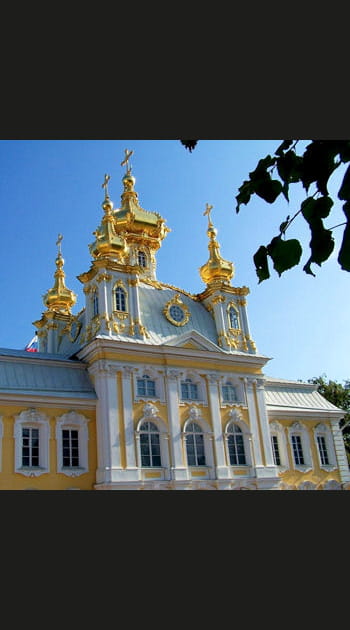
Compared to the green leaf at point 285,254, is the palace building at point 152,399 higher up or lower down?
higher up

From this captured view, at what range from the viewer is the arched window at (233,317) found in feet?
101

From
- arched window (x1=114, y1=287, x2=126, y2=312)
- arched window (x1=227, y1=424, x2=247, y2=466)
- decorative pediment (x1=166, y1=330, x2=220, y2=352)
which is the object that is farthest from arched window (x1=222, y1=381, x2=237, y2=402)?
arched window (x1=114, y1=287, x2=126, y2=312)

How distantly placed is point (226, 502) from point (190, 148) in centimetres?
279

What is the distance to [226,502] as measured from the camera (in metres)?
1.95

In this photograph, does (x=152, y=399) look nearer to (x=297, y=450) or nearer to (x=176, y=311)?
(x=176, y=311)

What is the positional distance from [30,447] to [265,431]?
12053mm

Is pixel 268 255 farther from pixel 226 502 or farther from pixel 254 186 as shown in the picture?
pixel 226 502

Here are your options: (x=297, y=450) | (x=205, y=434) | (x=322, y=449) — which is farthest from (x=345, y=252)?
(x=322, y=449)

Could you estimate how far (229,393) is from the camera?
1113 inches

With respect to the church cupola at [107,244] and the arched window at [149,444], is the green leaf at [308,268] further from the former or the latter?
the church cupola at [107,244]

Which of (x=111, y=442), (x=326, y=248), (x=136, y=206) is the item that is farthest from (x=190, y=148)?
(x=136, y=206)

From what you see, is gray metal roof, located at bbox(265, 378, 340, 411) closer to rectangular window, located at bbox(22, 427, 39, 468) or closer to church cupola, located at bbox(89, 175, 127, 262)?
church cupola, located at bbox(89, 175, 127, 262)

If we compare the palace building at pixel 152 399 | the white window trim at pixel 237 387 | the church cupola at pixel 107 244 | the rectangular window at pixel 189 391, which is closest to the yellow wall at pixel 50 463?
the palace building at pixel 152 399

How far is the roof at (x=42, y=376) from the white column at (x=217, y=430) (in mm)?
5999
